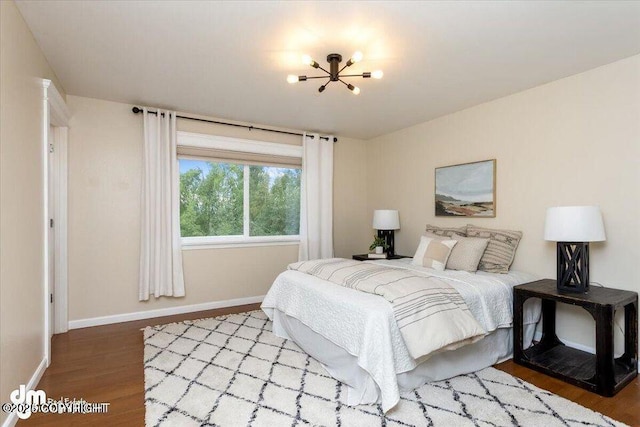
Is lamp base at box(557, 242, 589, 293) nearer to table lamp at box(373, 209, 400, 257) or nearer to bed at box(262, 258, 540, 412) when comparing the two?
bed at box(262, 258, 540, 412)

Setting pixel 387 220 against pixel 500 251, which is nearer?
pixel 500 251

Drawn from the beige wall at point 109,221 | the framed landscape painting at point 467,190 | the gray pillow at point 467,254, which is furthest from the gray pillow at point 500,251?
the beige wall at point 109,221

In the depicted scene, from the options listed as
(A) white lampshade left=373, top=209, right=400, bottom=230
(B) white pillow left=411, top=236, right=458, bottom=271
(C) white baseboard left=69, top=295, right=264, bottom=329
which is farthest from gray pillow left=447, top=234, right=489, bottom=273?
(C) white baseboard left=69, top=295, right=264, bottom=329

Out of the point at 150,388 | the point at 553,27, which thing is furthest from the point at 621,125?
the point at 150,388

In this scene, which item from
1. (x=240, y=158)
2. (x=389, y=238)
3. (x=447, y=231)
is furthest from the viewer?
(x=389, y=238)

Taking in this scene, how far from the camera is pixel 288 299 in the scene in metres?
Result: 3.04

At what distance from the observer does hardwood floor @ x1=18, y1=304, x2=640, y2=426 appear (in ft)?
6.49

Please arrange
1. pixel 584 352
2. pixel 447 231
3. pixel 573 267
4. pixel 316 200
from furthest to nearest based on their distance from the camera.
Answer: pixel 316 200 → pixel 447 231 → pixel 584 352 → pixel 573 267

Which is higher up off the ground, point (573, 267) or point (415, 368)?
point (573, 267)

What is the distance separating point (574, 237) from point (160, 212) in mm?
3882

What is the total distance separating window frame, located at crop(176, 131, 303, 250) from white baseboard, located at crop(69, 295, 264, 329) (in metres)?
0.71

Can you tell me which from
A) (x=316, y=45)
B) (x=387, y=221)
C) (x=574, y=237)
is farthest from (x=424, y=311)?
(x=387, y=221)

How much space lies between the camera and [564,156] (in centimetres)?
299

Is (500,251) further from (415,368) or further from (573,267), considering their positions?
(415,368)
